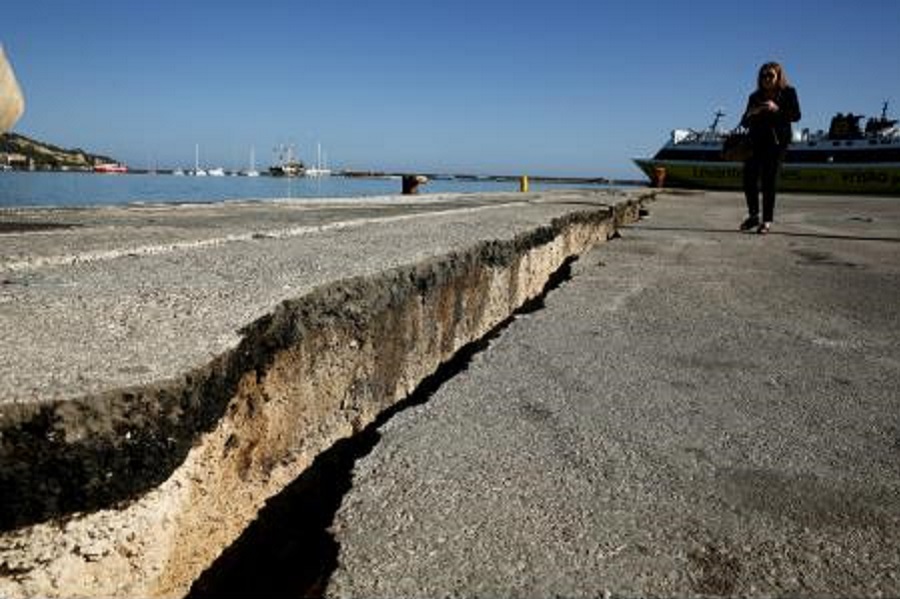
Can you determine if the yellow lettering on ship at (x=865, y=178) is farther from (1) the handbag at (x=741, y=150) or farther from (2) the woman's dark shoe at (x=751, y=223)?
(1) the handbag at (x=741, y=150)

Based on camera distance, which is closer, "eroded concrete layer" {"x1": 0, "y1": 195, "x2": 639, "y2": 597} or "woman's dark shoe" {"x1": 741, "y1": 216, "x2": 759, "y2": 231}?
"eroded concrete layer" {"x1": 0, "y1": 195, "x2": 639, "y2": 597}

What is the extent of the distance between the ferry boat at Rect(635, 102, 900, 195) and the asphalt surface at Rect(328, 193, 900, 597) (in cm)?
3122

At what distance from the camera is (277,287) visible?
185 centimetres

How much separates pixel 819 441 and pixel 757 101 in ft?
16.2

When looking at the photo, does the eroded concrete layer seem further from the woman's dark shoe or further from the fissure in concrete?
the woman's dark shoe

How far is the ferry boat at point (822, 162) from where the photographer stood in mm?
34344

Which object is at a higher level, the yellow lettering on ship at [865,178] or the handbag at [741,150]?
the yellow lettering on ship at [865,178]

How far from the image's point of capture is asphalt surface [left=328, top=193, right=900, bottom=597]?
1076mm

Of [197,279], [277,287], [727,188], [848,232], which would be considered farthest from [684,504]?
[727,188]

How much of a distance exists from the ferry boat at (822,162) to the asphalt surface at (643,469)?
31221 millimetres

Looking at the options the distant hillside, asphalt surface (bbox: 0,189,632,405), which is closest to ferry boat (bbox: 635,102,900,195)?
asphalt surface (bbox: 0,189,632,405)

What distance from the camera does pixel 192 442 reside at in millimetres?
1099

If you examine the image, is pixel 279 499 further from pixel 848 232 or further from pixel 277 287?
pixel 848 232

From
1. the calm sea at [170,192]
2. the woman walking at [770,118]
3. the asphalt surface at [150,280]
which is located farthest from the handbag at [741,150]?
the calm sea at [170,192]
